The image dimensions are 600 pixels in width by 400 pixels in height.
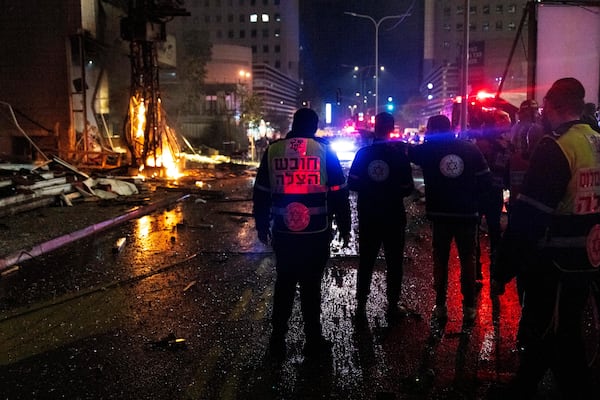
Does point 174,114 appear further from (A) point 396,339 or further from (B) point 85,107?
(A) point 396,339

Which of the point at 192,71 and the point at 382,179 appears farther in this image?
the point at 192,71

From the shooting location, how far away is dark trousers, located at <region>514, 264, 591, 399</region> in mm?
3111

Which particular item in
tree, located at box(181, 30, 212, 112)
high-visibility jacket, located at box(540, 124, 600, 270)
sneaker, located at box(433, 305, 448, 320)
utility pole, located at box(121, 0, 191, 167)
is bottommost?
sneaker, located at box(433, 305, 448, 320)

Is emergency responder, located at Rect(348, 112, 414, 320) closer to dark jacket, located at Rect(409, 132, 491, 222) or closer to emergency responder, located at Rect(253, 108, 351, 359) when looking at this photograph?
dark jacket, located at Rect(409, 132, 491, 222)

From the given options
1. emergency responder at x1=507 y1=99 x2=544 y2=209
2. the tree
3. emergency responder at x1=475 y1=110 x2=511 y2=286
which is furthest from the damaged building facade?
the tree

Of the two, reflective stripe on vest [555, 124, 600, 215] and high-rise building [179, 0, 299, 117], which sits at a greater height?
high-rise building [179, 0, 299, 117]

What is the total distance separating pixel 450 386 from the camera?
159 inches

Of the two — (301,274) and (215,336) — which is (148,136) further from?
(301,274)

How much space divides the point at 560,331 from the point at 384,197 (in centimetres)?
256

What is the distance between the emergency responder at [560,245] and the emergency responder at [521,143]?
4.00m

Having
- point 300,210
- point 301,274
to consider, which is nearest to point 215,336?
point 301,274

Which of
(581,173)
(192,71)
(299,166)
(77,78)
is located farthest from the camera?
(192,71)

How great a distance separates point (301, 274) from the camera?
4.59m

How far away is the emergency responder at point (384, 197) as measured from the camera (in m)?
5.48
